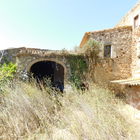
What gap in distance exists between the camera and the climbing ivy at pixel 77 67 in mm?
9023

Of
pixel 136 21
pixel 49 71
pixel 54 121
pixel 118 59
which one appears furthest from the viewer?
pixel 49 71

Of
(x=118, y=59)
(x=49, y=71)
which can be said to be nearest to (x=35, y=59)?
(x=49, y=71)

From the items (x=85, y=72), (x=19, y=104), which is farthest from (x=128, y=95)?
(x=19, y=104)

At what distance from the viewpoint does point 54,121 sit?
353 cm

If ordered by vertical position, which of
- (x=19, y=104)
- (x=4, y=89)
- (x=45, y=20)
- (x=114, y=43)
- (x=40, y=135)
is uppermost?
(x=45, y=20)

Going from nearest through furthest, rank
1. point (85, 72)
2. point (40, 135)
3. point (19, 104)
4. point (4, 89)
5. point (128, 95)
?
point (40, 135) → point (19, 104) → point (4, 89) → point (128, 95) → point (85, 72)

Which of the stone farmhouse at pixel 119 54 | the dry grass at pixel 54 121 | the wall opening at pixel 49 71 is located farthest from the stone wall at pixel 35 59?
the dry grass at pixel 54 121

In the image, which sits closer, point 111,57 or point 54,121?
point 54,121

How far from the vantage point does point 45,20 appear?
1028cm

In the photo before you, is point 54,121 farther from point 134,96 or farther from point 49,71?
point 49,71

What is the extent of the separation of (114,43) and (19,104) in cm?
815

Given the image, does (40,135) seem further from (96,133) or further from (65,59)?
(65,59)

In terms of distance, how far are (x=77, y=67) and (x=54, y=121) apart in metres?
5.94

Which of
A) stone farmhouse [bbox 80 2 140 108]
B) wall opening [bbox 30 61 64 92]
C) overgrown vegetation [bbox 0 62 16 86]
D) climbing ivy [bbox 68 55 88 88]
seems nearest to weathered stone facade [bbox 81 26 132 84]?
stone farmhouse [bbox 80 2 140 108]
